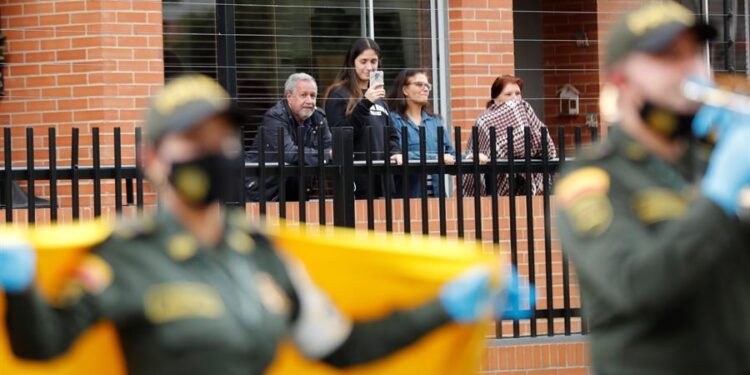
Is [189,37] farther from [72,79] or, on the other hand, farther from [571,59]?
[571,59]

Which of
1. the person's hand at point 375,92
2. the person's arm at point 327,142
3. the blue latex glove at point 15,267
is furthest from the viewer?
the person's hand at point 375,92

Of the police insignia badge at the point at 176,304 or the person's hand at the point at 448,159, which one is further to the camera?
the person's hand at the point at 448,159

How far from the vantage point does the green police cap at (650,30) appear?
13.6 ft

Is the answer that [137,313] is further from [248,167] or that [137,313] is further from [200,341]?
[248,167]

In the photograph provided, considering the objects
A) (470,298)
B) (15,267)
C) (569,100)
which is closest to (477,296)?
(470,298)

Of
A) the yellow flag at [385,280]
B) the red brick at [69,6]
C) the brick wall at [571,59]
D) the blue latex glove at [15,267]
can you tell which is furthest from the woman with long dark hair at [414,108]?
the blue latex glove at [15,267]

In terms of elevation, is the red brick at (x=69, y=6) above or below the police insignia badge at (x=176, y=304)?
above

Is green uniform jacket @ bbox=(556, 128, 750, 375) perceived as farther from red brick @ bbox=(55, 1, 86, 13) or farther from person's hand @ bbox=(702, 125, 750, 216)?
red brick @ bbox=(55, 1, 86, 13)

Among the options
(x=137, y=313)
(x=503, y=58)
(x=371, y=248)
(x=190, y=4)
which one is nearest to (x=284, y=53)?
(x=190, y=4)

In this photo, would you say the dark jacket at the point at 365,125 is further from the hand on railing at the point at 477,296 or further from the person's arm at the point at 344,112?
the hand on railing at the point at 477,296

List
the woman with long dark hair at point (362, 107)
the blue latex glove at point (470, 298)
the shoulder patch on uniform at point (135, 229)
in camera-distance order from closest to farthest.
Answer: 1. the shoulder patch on uniform at point (135, 229)
2. the blue latex glove at point (470, 298)
3. the woman with long dark hair at point (362, 107)

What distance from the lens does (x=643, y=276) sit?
3902mm

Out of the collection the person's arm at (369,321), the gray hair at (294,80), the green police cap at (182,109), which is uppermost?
the gray hair at (294,80)

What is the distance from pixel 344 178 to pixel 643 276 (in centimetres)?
612
